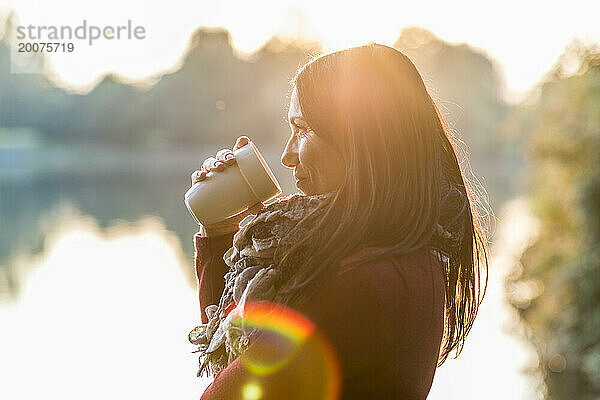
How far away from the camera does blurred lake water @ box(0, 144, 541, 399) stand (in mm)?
6918

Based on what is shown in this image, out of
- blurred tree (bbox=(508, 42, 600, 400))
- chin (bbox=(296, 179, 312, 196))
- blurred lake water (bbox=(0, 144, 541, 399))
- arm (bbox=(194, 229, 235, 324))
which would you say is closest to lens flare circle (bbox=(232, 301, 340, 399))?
chin (bbox=(296, 179, 312, 196))

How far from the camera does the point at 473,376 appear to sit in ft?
22.7

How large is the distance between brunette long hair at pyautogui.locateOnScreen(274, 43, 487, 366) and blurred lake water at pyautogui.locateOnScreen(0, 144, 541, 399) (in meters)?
3.96

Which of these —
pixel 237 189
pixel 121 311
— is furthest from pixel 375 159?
pixel 121 311

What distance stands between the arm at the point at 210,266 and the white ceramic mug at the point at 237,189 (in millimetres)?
31

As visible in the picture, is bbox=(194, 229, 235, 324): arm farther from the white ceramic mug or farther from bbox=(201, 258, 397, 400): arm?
bbox=(201, 258, 397, 400): arm

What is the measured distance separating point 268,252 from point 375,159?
168 mm

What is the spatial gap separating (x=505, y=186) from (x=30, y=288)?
58.8 ft

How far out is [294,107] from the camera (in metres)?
0.96

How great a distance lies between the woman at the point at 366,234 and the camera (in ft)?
2.80

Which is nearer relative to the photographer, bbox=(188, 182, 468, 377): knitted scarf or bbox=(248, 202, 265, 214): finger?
bbox=(188, 182, 468, 377): knitted scarf

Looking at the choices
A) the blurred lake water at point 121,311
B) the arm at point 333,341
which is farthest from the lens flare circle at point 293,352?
the blurred lake water at point 121,311

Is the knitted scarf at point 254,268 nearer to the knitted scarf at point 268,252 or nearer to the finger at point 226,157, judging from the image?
the knitted scarf at point 268,252

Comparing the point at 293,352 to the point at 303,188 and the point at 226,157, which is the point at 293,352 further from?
the point at 226,157
